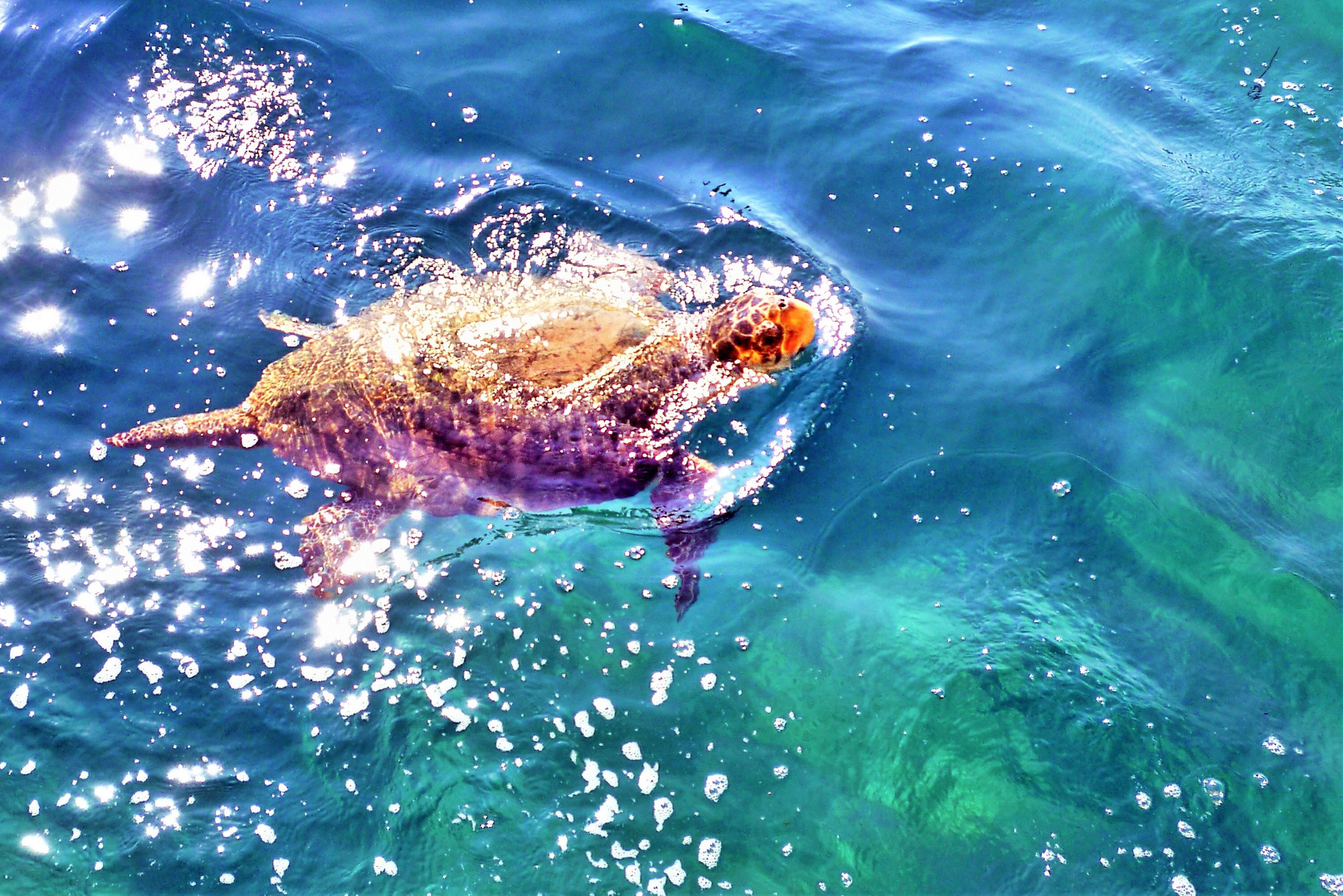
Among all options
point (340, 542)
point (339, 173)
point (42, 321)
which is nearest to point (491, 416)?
point (340, 542)

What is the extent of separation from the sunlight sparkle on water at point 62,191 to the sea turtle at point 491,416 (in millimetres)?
2311

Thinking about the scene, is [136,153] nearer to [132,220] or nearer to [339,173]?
[132,220]

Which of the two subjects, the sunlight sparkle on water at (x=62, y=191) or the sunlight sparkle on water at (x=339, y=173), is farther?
the sunlight sparkle on water at (x=339, y=173)

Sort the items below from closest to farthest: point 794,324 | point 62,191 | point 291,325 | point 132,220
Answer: point 794,324 → point 291,325 → point 132,220 → point 62,191

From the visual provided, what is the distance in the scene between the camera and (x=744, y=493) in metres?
5.17

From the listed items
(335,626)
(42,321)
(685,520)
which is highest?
(42,321)

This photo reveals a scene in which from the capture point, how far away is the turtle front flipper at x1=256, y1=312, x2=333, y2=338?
226 inches

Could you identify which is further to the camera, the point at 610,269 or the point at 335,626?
the point at 610,269

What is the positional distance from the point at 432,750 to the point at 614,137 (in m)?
4.60

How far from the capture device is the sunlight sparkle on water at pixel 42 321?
5750 mm

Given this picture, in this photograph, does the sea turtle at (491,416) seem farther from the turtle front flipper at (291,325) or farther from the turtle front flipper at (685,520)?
the turtle front flipper at (291,325)

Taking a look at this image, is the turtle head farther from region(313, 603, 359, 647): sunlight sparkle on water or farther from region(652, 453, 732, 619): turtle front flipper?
region(313, 603, 359, 647): sunlight sparkle on water

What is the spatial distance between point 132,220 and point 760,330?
14.7 ft

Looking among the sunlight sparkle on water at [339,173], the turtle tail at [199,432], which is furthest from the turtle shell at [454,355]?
the sunlight sparkle on water at [339,173]
